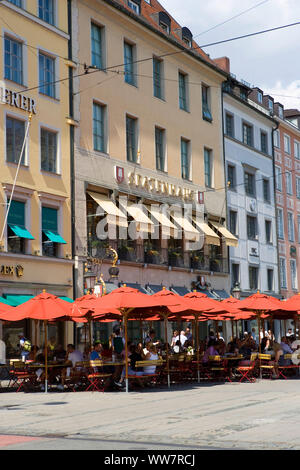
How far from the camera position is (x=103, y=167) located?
112 feet

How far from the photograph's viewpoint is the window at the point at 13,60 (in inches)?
1152

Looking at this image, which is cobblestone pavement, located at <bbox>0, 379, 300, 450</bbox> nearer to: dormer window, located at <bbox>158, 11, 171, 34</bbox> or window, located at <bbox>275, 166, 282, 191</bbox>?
dormer window, located at <bbox>158, 11, 171, 34</bbox>

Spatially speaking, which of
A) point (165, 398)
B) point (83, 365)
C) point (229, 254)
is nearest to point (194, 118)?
point (229, 254)

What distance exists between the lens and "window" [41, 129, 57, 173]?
30891 mm

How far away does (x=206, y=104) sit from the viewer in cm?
4444

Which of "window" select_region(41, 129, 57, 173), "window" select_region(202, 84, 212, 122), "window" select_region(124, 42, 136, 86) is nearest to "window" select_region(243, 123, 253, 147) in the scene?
"window" select_region(202, 84, 212, 122)

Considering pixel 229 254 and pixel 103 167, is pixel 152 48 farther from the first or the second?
pixel 229 254

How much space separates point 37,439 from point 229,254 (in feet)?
111

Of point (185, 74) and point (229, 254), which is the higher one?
point (185, 74)

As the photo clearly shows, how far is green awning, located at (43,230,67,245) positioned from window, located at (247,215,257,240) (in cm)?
1951

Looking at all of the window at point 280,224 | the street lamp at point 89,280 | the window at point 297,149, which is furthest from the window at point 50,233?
the window at point 297,149

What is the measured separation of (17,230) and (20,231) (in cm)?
17

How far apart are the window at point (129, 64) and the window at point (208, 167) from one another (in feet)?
26.1
